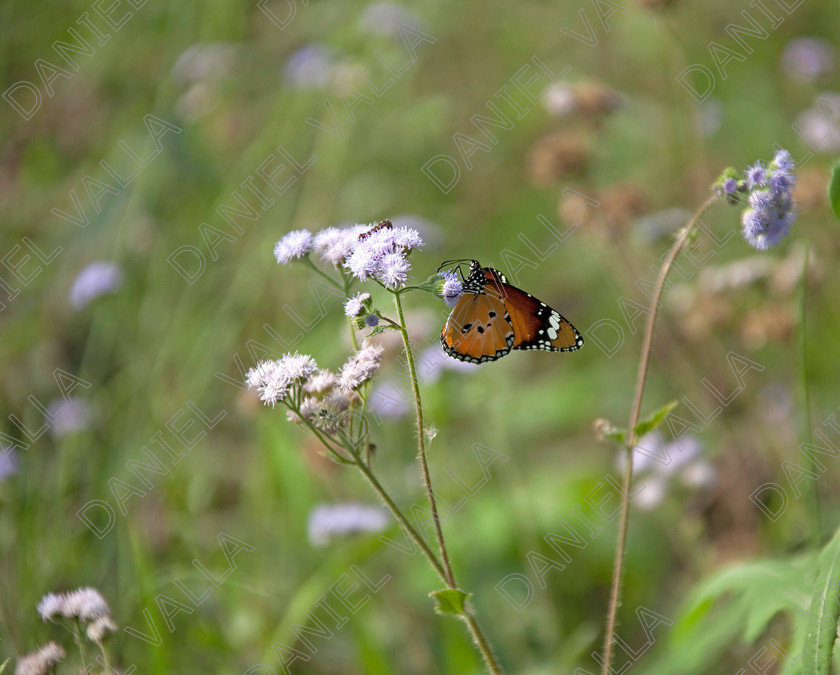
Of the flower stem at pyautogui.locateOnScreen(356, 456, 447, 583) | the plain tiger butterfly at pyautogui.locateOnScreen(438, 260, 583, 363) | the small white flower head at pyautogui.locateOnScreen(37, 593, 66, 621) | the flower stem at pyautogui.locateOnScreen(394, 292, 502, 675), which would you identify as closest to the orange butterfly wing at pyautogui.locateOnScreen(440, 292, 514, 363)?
the plain tiger butterfly at pyautogui.locateOnScreen(438, 260, 583, 363)

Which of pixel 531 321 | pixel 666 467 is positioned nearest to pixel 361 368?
pixel 531 321

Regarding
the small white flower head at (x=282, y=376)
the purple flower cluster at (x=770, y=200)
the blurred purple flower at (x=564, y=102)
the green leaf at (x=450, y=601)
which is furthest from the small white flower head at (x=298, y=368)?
the blurred purple flower at (x=564, y=102)

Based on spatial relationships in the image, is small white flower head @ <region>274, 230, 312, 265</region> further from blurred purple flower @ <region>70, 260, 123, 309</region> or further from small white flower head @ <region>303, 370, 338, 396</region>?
blurred purple flower @ <region>70, 260, 123, 309</region>

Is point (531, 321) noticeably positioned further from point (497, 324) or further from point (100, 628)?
point (100, 628)

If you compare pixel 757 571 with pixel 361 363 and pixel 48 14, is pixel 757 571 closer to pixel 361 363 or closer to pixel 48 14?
pixel 361 363

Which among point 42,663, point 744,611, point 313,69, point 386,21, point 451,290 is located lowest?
point 744,611

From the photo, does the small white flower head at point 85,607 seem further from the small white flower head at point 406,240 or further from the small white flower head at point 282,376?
the small white flower head at point 406,240

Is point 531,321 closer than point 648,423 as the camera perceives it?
No
